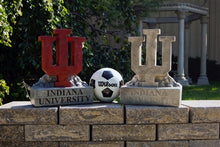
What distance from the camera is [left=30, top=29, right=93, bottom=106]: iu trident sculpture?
3.68 meters

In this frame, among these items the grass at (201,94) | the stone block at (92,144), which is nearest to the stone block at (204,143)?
the stone block at (92,144)

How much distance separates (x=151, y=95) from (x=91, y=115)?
751 mm

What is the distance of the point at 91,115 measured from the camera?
3553mm

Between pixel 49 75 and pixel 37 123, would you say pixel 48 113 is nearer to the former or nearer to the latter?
pixel 37 123

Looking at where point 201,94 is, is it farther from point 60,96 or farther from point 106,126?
point 60,96

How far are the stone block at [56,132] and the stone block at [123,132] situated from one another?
0.13 metres

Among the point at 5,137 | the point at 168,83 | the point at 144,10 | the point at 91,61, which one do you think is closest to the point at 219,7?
the point at 144,10

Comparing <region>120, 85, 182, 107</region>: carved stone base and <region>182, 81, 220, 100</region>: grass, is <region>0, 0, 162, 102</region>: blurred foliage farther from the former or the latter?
<region>182, 81, 220, 100</region>: grass

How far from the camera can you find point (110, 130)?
3576mm

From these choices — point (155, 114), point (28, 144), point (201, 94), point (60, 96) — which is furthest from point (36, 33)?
point (201, 94)

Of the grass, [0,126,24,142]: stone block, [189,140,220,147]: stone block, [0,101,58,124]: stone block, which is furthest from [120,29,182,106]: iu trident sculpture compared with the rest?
the grass

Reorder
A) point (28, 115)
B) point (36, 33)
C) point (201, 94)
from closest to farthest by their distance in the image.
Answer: point (28, 115) → point (36, 33) → point (201, 94)

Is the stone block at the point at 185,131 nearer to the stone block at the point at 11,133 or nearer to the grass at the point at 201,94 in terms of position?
the stone block at the point at 11,133

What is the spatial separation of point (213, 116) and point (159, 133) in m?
0.65
